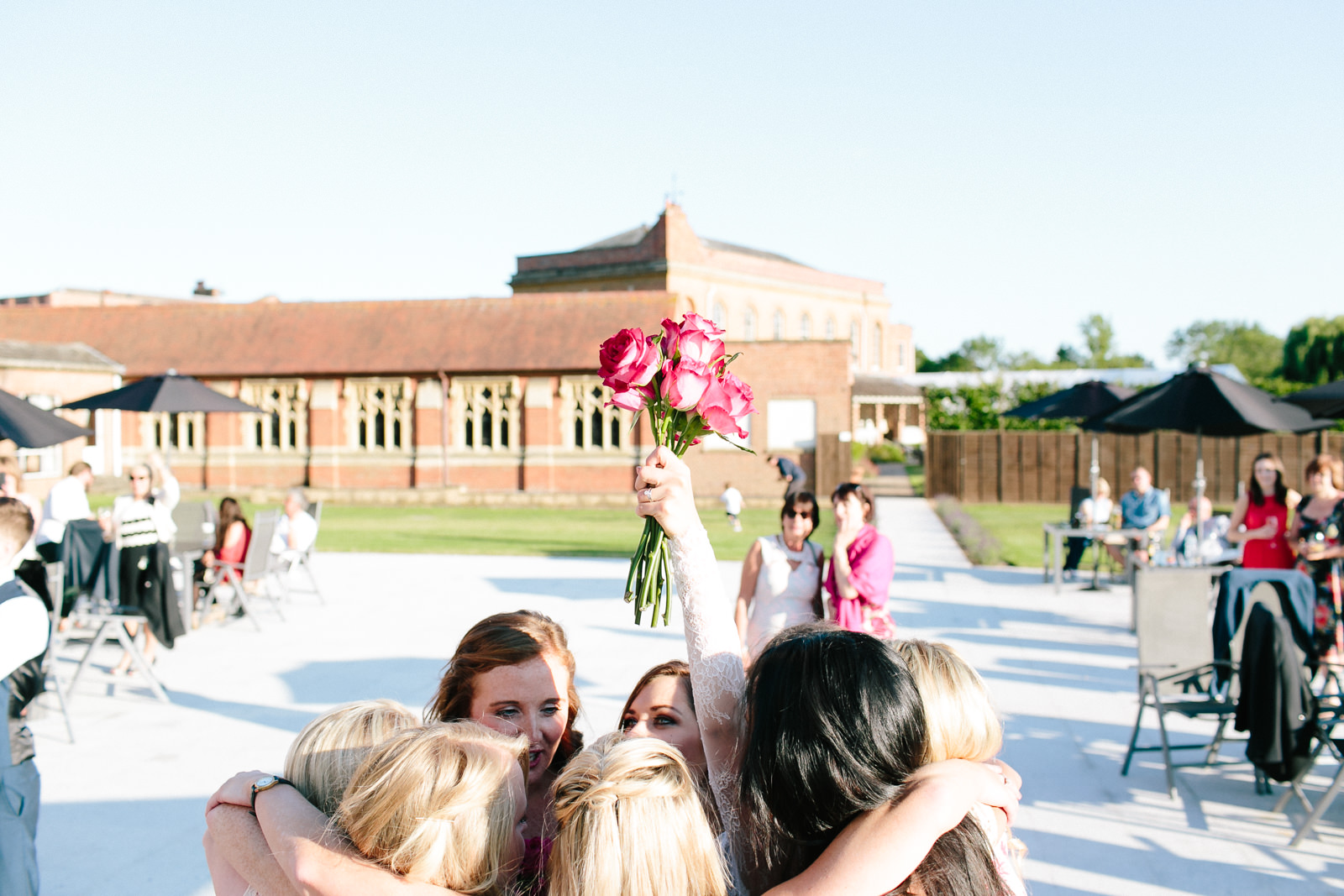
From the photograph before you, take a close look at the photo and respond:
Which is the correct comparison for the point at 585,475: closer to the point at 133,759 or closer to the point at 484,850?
the point at 133,759

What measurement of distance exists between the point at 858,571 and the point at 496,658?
10.8ft

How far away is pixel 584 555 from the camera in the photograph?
15797mm

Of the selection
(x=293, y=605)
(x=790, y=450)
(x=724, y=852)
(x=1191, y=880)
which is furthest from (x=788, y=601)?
(x=790, y=450)

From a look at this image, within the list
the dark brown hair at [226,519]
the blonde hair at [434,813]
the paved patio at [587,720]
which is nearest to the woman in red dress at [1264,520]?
the paved patio at [587,720]

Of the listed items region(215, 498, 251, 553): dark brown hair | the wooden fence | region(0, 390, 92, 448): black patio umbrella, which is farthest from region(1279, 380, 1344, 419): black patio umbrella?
the wooden fence

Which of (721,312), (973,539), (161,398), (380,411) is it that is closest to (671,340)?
(161,398)

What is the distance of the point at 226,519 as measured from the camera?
10.1 meters

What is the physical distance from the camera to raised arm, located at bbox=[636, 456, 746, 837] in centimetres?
189

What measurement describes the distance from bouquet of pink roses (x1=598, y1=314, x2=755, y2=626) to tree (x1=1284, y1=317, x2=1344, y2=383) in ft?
197

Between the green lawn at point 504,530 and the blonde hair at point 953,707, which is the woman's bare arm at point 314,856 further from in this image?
the green lawn at point 504,530

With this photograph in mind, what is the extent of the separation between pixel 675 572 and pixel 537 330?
3121cm

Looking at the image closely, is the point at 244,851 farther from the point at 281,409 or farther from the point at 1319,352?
→ the point at 1319,352

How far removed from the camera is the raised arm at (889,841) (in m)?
1.57

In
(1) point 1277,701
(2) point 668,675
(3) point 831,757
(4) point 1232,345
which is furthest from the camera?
(4) point 1232,345
